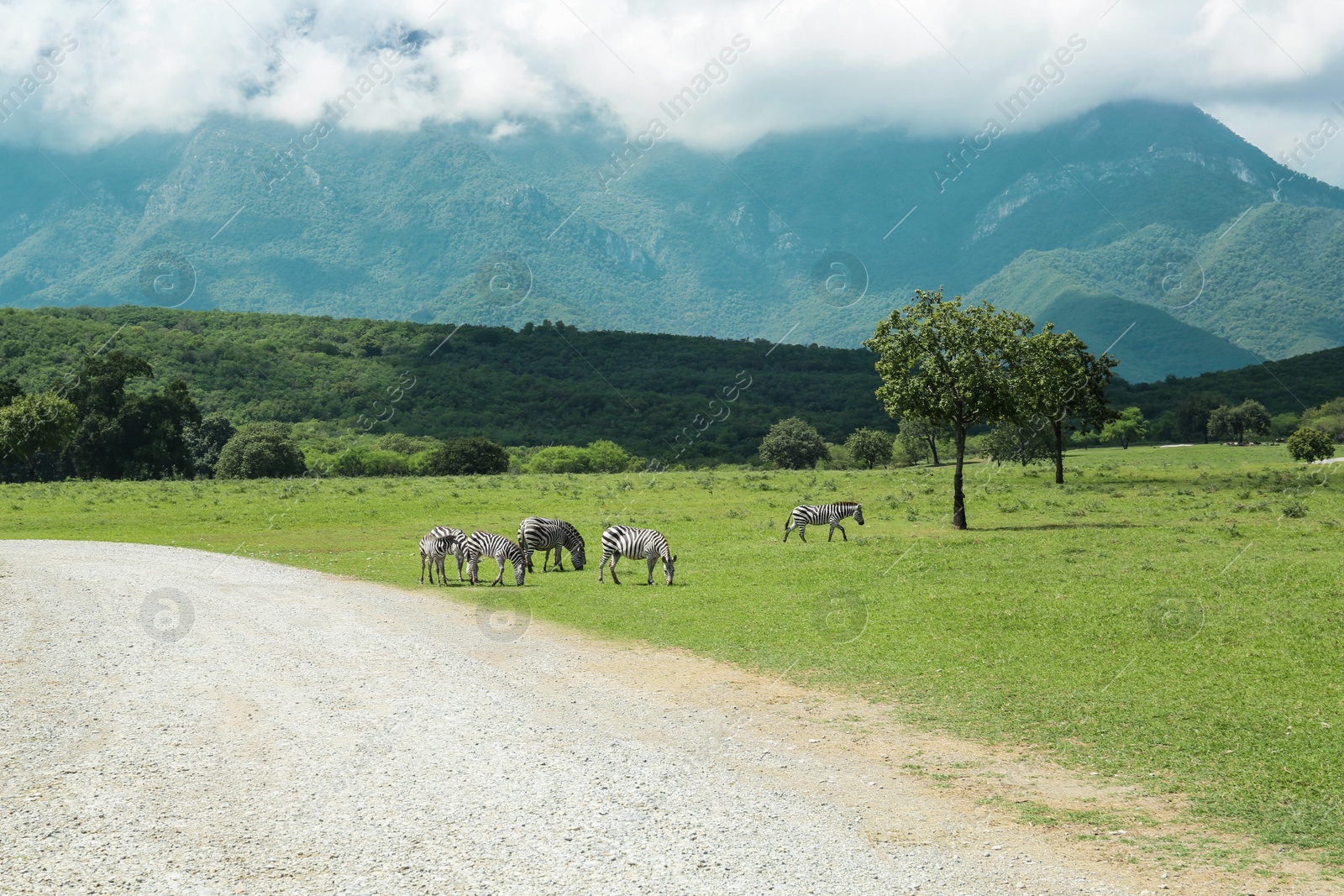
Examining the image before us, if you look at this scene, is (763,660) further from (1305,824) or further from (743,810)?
(1305,824)

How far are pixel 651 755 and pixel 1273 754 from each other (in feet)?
23.6

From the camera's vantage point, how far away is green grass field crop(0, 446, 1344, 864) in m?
11.5

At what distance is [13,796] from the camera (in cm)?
948

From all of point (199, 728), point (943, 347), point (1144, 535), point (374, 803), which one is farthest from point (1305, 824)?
point (943, 347)

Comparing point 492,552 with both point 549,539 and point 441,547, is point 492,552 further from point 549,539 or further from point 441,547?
point 549,539

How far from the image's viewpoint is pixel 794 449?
85.3m

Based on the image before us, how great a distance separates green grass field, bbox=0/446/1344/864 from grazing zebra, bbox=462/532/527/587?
2.18 ft

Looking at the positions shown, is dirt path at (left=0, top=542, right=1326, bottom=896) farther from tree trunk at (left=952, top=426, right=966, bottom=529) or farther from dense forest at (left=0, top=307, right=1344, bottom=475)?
dense forest at (left=0, top=307, right=1344, bottom=475)

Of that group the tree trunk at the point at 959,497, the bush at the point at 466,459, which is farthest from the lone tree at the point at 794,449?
the tree trunk at the point at 959,497

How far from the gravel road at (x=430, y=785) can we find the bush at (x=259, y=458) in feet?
206

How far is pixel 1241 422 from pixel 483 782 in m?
105

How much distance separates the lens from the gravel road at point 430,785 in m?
7.86

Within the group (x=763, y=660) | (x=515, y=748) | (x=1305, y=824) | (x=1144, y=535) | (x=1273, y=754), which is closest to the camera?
(x=1305, y=824)

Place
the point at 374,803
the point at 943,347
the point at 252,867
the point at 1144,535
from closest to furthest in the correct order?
the point at 252,867 → the point at 374,803 → the point at 1144,535 → the point at 943,347
